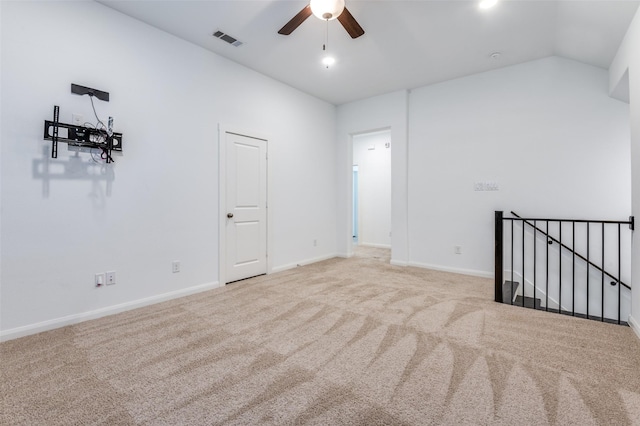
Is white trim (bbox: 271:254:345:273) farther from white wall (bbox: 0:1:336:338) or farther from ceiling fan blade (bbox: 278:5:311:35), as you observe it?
ceiling fan blade (bbox: 278:5:311:35)

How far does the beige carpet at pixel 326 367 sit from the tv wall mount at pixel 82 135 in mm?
1620

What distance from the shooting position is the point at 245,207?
4.13 metres

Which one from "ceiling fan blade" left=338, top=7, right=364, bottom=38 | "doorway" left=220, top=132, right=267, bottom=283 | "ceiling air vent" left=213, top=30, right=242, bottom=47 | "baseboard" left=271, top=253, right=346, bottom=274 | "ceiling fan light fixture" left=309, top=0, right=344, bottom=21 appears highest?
"ceiling air vent" left=213, top=30, right=242, bottom=47

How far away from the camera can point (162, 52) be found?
3.25 meters

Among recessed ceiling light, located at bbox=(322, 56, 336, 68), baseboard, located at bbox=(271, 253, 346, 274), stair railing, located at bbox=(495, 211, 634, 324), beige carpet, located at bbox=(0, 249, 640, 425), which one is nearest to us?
beige carpet, located at bbox=(0, 249, 640, 425)

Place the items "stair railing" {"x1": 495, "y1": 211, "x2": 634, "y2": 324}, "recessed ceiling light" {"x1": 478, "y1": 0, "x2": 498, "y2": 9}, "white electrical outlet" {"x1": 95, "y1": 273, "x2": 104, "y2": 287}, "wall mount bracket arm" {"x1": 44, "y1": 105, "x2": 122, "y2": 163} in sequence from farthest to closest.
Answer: "stair railing" {"x1": 495, "y1": 211, "x2": 634, "y2": 324}, "white electrical outlet" {"x1": 95, "y1": 273, "x2": 104, "y2": 287}, "recessed ceiling light" {"x1": 478, "y1": 0, "x2": 498, "y2": 9}, "wall mount bracket arm" {"x1": 44, "y1": 105, "x2": 122, "y2": 163}

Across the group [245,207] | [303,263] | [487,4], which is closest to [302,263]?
[303,263]

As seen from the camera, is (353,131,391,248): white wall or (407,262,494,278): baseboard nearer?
(407,262,494,278): baseboard

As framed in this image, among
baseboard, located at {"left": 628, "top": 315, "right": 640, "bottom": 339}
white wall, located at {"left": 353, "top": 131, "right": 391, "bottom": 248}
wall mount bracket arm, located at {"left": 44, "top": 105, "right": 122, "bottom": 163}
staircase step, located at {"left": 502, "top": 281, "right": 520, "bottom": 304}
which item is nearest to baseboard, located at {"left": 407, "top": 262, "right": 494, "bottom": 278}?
staircase step, located at {"left": 502, "top": 281, "right": 520, "bottom": 304}

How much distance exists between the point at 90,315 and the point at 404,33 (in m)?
4.35

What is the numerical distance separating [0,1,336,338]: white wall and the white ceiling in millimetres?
395

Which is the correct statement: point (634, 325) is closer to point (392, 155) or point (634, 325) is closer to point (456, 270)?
point (456, 270)

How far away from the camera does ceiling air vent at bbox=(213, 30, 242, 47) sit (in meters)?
3.27

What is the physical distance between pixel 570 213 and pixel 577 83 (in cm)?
164
